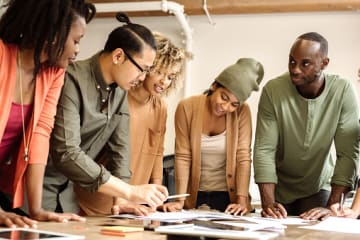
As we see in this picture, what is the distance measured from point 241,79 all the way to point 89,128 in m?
0.86

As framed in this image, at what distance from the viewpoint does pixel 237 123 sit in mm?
2895

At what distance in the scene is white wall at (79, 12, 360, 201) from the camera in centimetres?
451

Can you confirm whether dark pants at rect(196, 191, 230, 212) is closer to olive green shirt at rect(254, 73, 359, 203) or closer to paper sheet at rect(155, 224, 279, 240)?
olive green shirt at rect(254, 73, 359, 203)

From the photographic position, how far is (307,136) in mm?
2795

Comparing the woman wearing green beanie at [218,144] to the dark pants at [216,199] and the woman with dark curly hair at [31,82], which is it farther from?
the woman with dark curly hair at [31,82]

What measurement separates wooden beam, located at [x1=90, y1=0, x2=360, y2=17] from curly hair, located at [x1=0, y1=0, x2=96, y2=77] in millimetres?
2833

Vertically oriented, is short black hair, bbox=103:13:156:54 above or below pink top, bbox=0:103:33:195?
above

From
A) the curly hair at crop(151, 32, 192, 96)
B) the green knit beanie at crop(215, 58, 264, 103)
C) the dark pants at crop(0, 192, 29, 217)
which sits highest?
the curly hair at crop(151, 32, 192, 96)

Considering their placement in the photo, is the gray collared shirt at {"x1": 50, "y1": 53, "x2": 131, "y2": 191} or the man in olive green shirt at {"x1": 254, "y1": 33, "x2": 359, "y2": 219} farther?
the man in olive green shirt at {"x1": 254, "y1": 33, "x2": 359, "y2": 219}

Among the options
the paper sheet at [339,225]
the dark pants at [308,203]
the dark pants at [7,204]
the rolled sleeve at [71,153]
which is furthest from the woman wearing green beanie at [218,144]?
the dark pants at [7,204]

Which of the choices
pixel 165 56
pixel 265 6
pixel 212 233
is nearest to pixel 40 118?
pixel 212 233

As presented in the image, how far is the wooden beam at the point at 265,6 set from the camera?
14.5 feet

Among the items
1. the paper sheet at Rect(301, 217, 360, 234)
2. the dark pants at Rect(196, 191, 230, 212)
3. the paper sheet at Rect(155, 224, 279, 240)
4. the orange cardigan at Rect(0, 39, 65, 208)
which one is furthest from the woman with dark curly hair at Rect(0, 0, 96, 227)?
the dark pants at Rect(196, 191, 230, 212)

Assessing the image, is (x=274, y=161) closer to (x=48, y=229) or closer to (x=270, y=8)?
(x=48, y=229)
